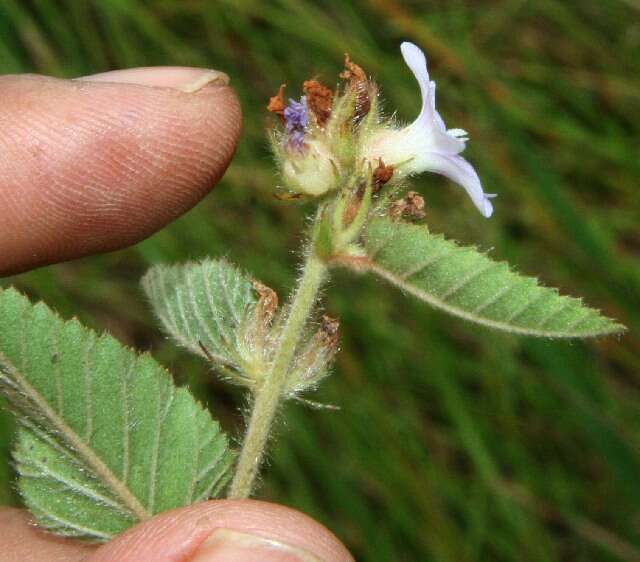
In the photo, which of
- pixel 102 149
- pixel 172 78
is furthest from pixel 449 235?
pixel 102 149

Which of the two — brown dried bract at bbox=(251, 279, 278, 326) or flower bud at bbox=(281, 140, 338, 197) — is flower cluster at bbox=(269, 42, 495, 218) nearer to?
flower bud at bbox=(281, 140, 338, 197)

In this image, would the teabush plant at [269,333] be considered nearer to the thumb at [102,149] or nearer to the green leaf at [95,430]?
the green leaf at [95,430]

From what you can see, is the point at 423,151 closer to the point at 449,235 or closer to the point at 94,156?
the point at 94,156

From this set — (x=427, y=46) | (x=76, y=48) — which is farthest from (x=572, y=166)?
(x=76, y=48)

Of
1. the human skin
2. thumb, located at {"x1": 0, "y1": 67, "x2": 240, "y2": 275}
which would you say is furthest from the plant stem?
thumb, located at {"x1": 0, "y1": 67, "x2": 240, "y2": 275}

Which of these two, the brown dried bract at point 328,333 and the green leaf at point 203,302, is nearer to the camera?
the brown dried bract at point 328,333

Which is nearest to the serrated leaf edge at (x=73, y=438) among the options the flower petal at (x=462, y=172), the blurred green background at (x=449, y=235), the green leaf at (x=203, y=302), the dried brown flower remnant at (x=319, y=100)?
the green leaf at (x=203, y=302)

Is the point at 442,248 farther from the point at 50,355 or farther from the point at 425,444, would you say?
the point at 425,444
